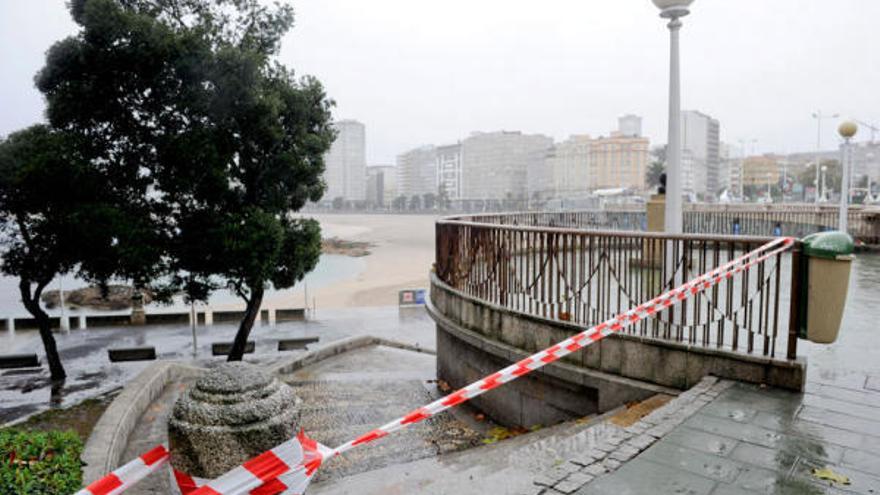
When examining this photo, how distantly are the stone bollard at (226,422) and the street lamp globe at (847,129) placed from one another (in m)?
15.6

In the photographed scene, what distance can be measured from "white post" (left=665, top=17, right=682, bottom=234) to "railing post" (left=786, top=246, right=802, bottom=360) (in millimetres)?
1730

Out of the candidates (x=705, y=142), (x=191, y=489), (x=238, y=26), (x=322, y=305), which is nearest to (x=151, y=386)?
(x=191, y=489)

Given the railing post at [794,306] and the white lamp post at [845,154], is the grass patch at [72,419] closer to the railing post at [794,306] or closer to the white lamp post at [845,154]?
the railing post at [794,306]

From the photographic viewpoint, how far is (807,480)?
140 inches

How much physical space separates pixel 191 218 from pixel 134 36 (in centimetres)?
506

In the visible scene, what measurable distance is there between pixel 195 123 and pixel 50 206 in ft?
14.5

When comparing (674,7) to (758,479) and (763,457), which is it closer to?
(763,457)

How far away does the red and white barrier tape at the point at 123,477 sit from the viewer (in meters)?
2.76

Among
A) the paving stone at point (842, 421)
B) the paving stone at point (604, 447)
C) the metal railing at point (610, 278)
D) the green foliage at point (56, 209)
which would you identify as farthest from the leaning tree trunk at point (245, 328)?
the paving stone at point (842, 421)

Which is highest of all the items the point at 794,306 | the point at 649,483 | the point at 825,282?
the point at 825,282

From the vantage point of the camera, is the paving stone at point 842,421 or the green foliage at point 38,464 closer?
the green foliage at point 38,464

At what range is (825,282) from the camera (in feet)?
16.4

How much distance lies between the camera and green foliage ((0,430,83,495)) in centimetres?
301

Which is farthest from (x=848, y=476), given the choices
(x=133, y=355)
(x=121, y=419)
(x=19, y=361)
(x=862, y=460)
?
(x=19, y=361)
